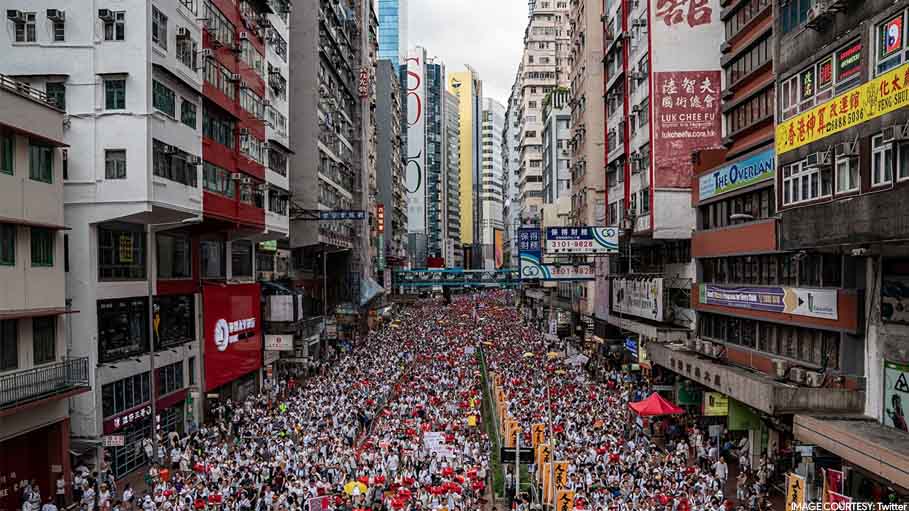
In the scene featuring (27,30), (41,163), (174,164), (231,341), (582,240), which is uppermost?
(27,30)

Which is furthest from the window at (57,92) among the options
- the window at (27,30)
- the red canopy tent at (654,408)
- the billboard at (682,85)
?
the billboard at (682,85)

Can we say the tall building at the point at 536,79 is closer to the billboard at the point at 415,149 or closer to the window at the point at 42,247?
the billboard at the point at 415,149

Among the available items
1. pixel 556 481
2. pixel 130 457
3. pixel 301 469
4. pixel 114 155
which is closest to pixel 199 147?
pixel 114 155

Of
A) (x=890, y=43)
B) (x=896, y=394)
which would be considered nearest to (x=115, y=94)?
(x=890, y=43)

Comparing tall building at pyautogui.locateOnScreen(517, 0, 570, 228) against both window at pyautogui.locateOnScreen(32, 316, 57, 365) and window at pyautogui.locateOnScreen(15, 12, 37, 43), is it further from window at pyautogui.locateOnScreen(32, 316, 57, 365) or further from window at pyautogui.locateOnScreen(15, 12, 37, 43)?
window at pyautogui.locateOnScreen(32, 316, 57, 365)

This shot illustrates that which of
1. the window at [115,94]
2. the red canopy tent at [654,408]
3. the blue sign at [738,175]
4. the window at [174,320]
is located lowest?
the red canopy tent at [654,408]

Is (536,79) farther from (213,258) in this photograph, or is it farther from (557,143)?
(213,258)
